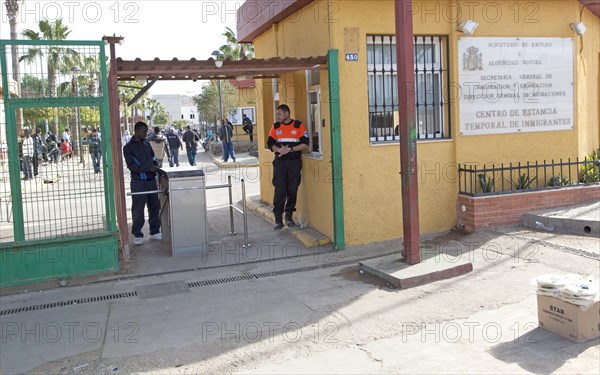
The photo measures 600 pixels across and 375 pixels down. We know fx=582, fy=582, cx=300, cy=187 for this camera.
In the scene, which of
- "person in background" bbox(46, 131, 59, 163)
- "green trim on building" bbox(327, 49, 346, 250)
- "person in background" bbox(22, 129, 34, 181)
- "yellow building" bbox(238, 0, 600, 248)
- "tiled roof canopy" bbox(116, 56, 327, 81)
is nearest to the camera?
"person in background" bbox(22, 129, 34, 181)

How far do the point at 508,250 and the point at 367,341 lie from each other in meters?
3.34

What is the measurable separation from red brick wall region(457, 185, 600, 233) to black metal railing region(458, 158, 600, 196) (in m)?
0.11

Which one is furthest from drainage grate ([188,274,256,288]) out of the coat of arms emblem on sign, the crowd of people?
the coat of arms emblem on sign

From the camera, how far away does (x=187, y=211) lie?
805 cm

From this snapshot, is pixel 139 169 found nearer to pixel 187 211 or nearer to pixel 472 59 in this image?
pixel 187 211

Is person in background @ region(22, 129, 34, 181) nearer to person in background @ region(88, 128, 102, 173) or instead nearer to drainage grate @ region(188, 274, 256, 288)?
person in background @ region(88, 128, 102, 173)

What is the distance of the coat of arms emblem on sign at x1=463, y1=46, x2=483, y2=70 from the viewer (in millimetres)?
8562

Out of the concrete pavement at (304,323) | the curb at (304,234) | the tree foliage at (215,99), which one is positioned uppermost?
the tree foliage at (215,99)

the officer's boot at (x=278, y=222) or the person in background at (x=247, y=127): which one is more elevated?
the person in background at (x=247, y=127)

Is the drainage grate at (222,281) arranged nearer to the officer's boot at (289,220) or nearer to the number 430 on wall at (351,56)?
the officer's boot at (289,220)

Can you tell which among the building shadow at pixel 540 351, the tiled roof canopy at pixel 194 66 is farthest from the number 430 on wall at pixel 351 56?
the building shadow at pixel 540 351

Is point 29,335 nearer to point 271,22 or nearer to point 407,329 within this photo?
point 407,329

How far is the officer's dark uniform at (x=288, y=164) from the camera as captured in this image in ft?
29.0

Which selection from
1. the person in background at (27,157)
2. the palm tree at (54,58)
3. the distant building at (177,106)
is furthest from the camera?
the distant building at (177,106)
